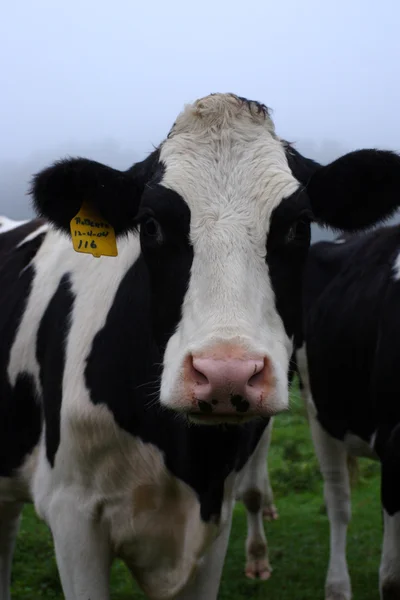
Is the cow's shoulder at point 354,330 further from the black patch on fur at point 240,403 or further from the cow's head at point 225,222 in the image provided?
the black patch on fur at point 240,403

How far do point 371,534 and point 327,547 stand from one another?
0.45 metres

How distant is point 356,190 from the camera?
353 cm

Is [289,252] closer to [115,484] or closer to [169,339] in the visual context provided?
[169,339]

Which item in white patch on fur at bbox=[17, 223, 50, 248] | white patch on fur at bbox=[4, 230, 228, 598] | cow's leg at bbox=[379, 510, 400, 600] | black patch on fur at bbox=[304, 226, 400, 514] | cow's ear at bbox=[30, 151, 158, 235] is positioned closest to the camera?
cow's ear at bbox=[30, 151, 158, 235]

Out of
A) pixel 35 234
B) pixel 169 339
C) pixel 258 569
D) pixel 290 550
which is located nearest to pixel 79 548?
pixel 169 339

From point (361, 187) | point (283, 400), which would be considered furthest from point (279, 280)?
point (361, 187)

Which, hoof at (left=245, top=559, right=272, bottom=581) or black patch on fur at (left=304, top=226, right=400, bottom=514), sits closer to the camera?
black patch on fur at (left=304, top=226, right=400, bottom=514)

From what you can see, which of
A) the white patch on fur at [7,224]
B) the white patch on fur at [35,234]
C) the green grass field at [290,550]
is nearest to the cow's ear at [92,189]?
the white patch on fur at [35,234]

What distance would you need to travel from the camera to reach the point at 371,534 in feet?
22.6

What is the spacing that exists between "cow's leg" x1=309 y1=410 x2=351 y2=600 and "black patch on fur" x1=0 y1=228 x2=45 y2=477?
2513 mm

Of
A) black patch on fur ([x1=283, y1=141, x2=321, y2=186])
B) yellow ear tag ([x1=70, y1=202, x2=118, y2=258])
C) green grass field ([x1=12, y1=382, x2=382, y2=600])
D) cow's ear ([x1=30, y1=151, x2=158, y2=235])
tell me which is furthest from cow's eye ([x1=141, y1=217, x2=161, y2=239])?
green grass field ([x1=12, y1=382, x2=382, y2=600])

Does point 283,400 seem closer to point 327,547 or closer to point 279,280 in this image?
point 279,280

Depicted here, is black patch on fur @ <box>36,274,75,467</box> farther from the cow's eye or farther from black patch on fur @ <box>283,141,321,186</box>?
black patch on fur @ <box>283,141,321,186</box>

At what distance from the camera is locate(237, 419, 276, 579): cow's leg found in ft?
20.1
